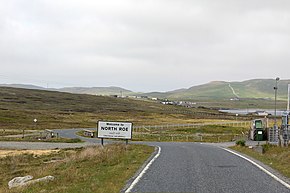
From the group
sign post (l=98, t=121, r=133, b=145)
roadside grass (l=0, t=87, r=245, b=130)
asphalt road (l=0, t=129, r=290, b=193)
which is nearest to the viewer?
asphalt road (l=0, t=129, r=290, b=193)

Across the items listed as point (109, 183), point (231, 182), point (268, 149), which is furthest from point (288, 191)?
point (268, 149)

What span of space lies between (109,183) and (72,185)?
108 cm

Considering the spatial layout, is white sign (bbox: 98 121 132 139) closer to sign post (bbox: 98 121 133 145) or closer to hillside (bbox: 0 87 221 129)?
sign post (bbox: 98 121 133 145)

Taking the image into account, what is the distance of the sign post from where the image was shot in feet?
82.2

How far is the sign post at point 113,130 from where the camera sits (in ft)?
82.2

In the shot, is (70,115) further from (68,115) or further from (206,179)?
(206,179)

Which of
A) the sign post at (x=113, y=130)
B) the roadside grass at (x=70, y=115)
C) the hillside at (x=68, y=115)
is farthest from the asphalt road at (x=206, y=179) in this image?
the hillside at (x=68, y=115)

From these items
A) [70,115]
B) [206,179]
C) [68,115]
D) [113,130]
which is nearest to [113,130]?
[113,130]

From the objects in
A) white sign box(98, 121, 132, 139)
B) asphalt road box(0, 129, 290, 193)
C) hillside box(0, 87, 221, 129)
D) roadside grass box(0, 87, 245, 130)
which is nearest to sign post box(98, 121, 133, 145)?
white sign box(98, 121, 132, 139)

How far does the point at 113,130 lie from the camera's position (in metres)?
25.2

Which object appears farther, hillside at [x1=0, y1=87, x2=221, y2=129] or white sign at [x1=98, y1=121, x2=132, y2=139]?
hillside at [x1=0, y1=87, x2=221, y2=129]

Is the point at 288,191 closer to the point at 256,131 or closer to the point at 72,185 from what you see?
the point at 72,185

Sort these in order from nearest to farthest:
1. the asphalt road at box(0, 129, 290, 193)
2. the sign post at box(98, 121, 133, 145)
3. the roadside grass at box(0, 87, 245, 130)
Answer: the asphalt road at box(0, 129, 290, 193), the sign post at box(98, 121, 133, 145), the roadside grass at box(0, 87, 245, 130)

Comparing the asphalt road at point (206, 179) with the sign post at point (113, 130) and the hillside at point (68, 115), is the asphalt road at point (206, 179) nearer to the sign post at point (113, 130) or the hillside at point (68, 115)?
the sign post at point (113, 130)
